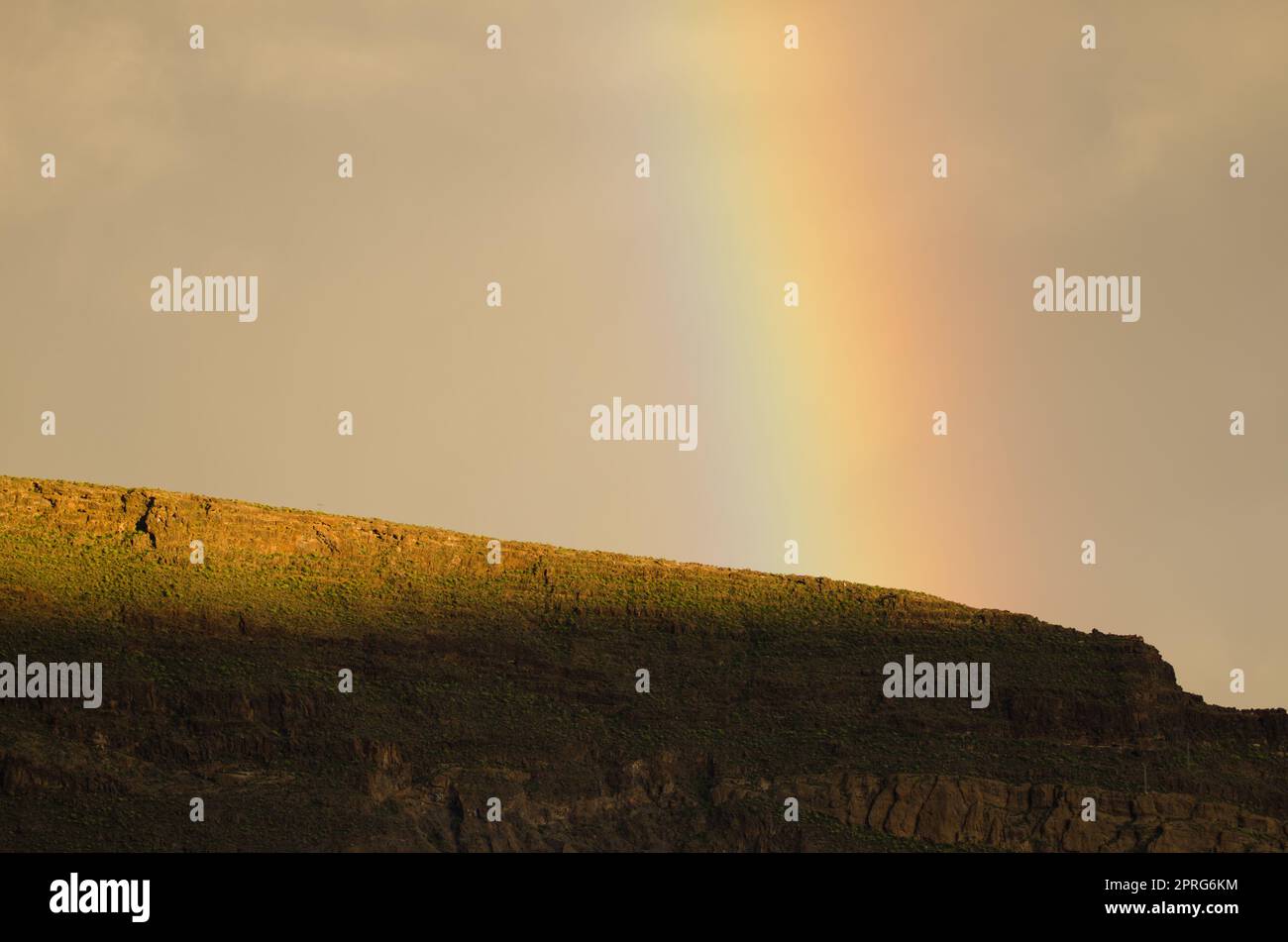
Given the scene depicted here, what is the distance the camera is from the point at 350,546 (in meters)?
110

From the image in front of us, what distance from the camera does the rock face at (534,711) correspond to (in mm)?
85375

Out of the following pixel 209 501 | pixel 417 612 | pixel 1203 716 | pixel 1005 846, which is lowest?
pixel 1005 846

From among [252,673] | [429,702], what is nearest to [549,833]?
[429,702]

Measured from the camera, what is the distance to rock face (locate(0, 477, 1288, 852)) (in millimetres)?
85375

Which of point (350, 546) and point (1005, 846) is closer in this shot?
point (1005, 846)

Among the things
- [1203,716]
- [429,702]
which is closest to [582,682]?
[429,702]

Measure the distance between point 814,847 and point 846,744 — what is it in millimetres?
9862

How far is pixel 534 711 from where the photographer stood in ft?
321
